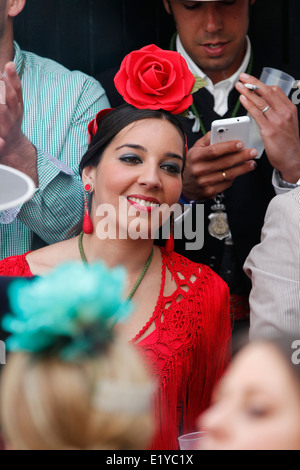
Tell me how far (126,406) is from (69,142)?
5.09ft

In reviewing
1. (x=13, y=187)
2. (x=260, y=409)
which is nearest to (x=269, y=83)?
(x=13, y=187)

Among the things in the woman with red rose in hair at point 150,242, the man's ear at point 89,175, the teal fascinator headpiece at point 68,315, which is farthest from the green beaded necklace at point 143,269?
the teal fascinator headpiece at point 68,315

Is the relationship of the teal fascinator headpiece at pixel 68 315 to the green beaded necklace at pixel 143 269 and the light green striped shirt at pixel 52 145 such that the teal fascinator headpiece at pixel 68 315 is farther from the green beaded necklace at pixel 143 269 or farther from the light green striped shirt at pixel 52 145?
the light green striped shirt at pixel 52 145

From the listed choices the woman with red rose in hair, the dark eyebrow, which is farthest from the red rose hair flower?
the dark eyebrow

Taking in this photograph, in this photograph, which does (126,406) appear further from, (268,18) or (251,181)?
(268,18)

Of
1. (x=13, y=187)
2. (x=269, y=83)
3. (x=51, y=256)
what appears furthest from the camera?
(x=269, y=83)

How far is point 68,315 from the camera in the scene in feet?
2.68

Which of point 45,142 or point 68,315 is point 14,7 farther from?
point 68,315

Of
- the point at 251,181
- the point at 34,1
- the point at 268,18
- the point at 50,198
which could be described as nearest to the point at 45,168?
the point at 50,198

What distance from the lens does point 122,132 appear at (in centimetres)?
192

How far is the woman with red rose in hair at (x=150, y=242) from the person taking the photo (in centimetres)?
179

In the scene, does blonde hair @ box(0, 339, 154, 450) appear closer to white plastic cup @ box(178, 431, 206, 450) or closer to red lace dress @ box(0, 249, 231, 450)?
white plastic cup @ box(178, 431, 206, 450)

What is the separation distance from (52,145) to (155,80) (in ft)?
1.74

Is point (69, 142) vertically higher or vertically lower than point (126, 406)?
lower
